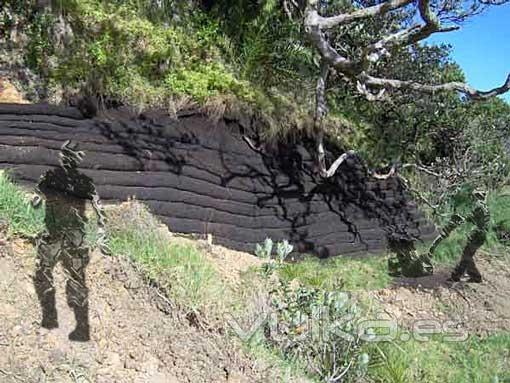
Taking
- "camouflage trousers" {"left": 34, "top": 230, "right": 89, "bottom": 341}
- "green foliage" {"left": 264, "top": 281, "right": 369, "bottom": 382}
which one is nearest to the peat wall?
"camouflage trousers" {"left": 34, "top": 230, "right": 89, "bottom": 341}

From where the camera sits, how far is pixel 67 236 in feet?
10.5

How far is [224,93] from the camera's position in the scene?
18.8ft

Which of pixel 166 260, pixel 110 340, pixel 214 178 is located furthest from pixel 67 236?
pixel 214 178

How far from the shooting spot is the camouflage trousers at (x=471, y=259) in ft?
20.4

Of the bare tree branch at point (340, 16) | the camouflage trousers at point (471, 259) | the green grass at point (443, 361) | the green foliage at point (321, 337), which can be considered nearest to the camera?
the green foliage at point (321, 337)

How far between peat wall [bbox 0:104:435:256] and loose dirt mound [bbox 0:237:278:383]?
1130 mm

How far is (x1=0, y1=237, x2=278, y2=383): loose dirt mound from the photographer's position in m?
2.55

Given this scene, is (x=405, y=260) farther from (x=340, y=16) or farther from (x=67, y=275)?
(x=67, y=275)

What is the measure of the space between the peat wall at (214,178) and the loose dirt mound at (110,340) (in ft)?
3.71

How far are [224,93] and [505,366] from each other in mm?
3599

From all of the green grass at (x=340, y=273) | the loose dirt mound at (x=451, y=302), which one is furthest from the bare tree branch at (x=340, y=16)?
the loose dirt mound at (x=451, y=302)

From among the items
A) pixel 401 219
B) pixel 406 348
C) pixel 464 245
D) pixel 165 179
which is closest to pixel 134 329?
pixel 165 179

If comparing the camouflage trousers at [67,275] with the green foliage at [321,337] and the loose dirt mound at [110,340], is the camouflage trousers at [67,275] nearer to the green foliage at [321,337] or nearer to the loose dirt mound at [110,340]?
the loose dirt mound at [110,340]

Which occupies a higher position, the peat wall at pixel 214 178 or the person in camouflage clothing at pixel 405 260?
the peat wall at pixel 214 178
